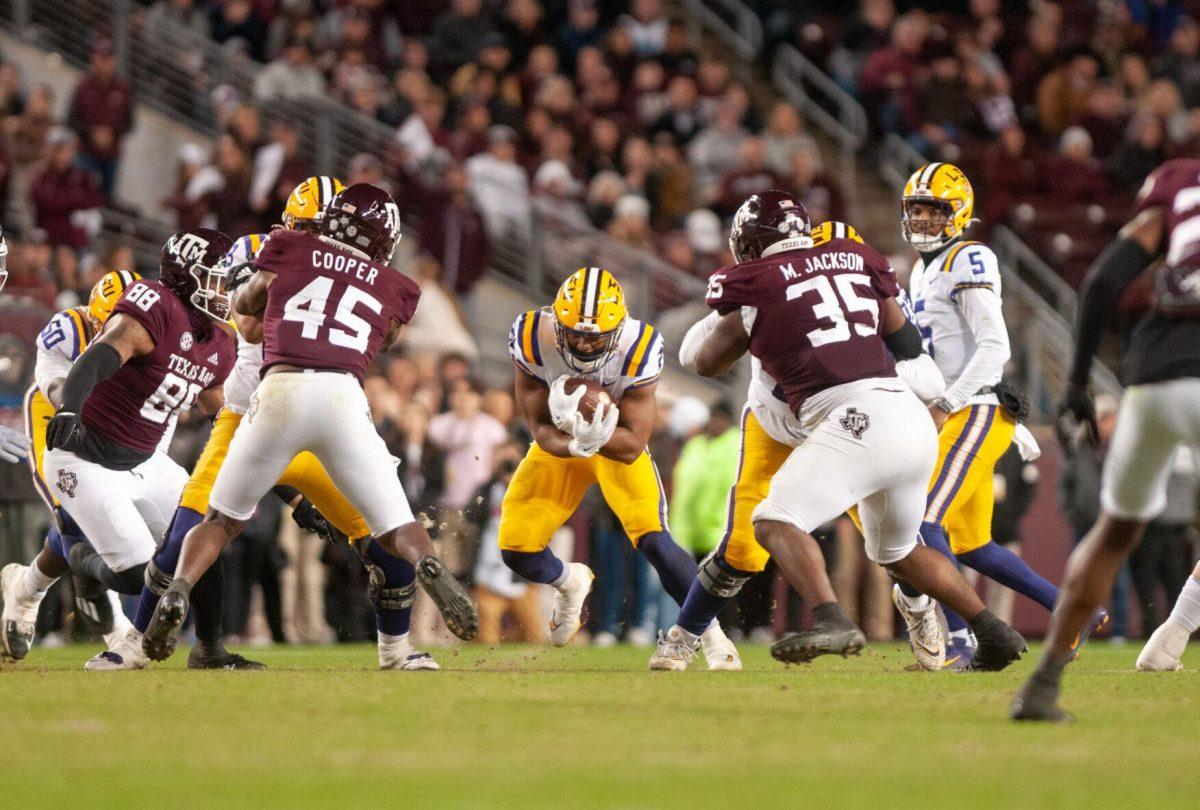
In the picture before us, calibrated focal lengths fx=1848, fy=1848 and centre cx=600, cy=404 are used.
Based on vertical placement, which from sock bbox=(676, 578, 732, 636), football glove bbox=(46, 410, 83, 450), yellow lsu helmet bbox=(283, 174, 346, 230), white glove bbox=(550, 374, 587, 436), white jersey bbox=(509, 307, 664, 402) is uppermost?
yellow lsu helmet bbox=(283, 174, 346, 230)

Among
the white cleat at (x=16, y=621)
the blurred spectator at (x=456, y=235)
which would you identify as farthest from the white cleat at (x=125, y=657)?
the blurred spectator at (x=456, y=235)

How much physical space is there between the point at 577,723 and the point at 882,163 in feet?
43.9

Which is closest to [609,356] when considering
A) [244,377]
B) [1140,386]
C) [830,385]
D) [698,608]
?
[698,608]

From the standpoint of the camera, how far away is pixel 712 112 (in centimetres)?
1816

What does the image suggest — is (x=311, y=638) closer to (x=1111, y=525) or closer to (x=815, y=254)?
(x=815, y=254)

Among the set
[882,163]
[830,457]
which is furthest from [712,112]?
[830,457]

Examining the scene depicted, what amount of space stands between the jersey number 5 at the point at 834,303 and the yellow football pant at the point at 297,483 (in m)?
2.27

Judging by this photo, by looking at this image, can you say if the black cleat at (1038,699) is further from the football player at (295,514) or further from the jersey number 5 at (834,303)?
the football player at (295,514)

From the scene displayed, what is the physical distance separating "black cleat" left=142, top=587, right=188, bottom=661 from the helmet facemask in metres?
4.09

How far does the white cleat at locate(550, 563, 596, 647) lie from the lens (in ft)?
30.3

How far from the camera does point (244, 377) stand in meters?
8.94

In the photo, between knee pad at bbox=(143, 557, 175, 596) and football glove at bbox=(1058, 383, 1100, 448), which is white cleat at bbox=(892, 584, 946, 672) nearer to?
football glove at bbox=(1058, 383, 1100, 448)

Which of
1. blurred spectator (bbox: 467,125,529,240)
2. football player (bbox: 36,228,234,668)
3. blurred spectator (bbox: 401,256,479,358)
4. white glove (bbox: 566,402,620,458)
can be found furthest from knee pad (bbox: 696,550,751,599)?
blurred spectator (bbox: 467,125,529,240)

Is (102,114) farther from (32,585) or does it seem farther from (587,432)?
(587,432)
